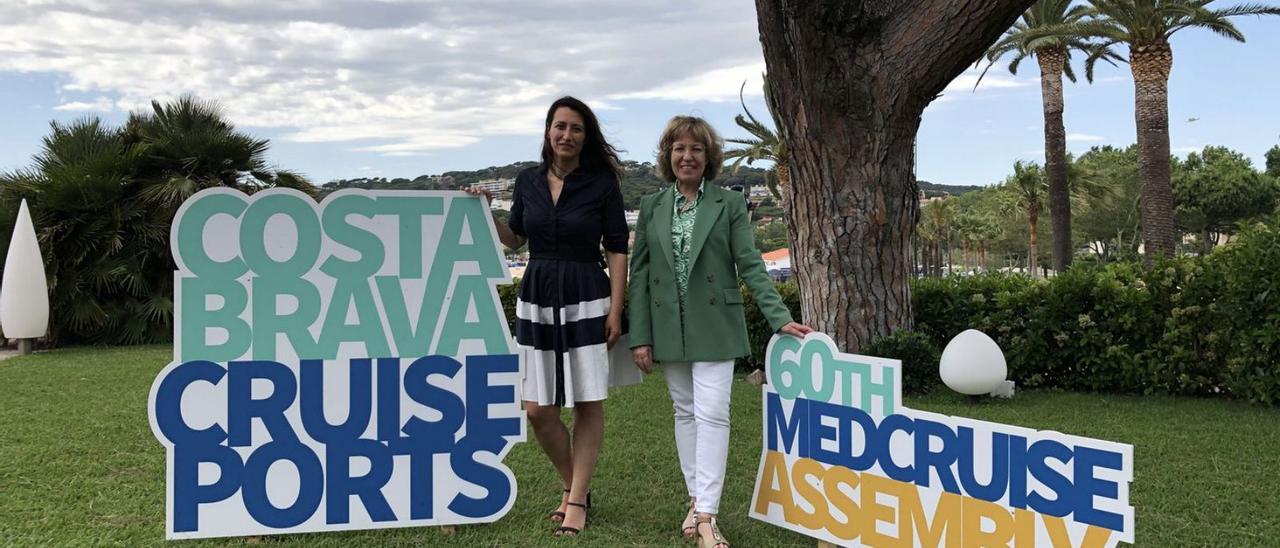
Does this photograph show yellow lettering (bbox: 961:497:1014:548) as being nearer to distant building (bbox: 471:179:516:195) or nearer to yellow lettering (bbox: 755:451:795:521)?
yellow lettering (bbox: 755:451:795:521)

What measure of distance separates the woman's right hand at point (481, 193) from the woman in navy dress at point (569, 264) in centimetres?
20

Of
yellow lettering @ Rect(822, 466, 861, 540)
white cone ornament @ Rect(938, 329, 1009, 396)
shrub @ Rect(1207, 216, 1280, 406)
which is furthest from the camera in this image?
white cone ornament @ Rect(938, 329, 1009, 396)

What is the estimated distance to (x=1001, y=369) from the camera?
688 cm

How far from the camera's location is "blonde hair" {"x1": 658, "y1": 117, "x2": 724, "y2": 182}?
350 centimetres

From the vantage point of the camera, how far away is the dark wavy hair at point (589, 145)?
3637mm

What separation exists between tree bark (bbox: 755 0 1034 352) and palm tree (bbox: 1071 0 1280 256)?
12.3 metres

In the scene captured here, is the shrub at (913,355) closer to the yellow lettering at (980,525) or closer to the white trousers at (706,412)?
the white trousers at (706,412)

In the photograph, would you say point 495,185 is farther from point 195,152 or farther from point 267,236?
point 195,152

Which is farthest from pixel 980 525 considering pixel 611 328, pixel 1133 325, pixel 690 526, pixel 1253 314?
pixel 1133 325

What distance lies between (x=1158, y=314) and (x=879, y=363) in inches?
201

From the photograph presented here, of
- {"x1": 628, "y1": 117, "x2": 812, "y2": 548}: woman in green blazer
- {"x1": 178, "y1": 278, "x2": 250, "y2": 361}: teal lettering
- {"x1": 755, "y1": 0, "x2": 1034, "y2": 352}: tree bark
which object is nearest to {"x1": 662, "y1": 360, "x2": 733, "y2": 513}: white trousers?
{"x1": 628, "y1": 117, "x2": 812, "y2": 548}: woman in green blazer

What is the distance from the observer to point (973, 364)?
6.82 metres

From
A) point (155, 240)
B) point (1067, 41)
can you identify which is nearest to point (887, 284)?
point (155, 240)

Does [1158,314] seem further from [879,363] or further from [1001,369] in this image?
[879,363]
